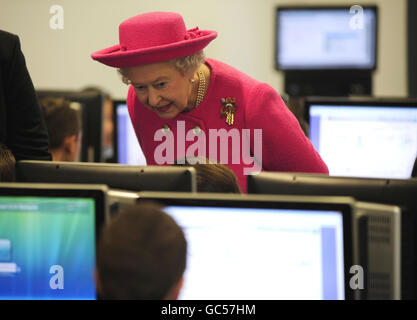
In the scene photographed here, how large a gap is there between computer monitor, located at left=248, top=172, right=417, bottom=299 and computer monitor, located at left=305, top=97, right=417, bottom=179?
1.43 metres

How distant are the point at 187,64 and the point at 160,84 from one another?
0.11 metres

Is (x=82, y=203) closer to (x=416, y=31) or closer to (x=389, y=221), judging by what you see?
(x=389, y=221)

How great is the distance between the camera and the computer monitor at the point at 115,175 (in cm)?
158

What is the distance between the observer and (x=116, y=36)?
20.1 ft

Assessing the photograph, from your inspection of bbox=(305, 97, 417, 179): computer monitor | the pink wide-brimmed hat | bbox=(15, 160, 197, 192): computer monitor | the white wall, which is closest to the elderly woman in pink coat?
the pink wide-brimmed hat

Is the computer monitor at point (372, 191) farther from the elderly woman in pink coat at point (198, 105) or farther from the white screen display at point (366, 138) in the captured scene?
the white screen display at point (366, 138)

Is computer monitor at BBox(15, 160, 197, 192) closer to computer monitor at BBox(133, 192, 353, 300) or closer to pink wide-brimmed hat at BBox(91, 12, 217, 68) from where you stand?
computer monitor at BBox(133, 192, 353, 300)

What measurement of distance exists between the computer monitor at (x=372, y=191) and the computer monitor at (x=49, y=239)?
38 centimetres

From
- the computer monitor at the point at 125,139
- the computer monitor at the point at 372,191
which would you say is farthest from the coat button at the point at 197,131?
the computer monitor at the point at 125,139

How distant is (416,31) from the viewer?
20.5ft

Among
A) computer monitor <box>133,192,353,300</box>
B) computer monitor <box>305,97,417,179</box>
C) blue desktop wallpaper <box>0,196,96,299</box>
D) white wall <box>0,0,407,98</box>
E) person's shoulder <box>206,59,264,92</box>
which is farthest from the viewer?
white wall <box>0,0,407,98</box>

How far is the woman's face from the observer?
211cm

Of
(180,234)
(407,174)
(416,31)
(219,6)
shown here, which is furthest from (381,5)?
(180,234)

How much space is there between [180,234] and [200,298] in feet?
1.06
